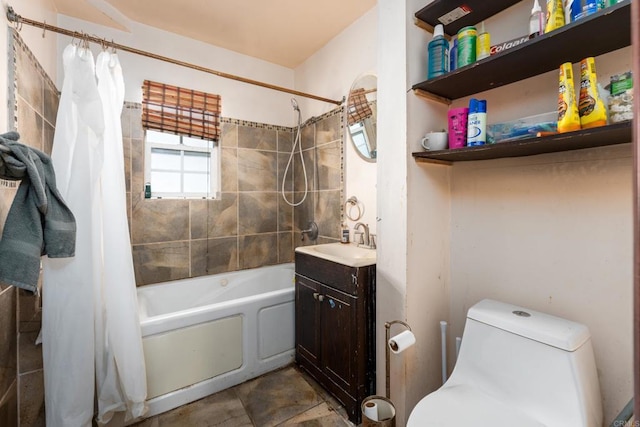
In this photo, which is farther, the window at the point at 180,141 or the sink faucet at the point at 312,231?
the sink faucet at the point at 312,231

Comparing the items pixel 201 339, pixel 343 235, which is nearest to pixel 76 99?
pixel 201 339

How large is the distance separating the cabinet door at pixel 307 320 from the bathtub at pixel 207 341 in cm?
11

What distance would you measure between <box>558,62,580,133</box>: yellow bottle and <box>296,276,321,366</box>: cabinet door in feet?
4.56

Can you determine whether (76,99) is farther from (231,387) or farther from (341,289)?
(231,387)

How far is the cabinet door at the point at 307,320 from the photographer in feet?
5.95

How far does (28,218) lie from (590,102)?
6.40ft

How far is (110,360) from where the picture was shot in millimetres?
1397

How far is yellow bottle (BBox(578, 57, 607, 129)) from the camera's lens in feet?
2.93

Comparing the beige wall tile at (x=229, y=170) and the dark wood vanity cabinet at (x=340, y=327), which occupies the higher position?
the beige wall tile at (x=229, y=170)

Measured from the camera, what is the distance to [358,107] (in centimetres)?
213

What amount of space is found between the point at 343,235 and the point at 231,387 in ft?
4.27

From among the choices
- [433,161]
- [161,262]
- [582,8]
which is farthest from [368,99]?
[161,262]

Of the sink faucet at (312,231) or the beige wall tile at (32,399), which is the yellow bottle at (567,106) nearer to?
the sink faucet at (312,231)

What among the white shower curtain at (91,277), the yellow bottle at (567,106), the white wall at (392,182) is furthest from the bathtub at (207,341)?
the yellow bottle at (567,106)
